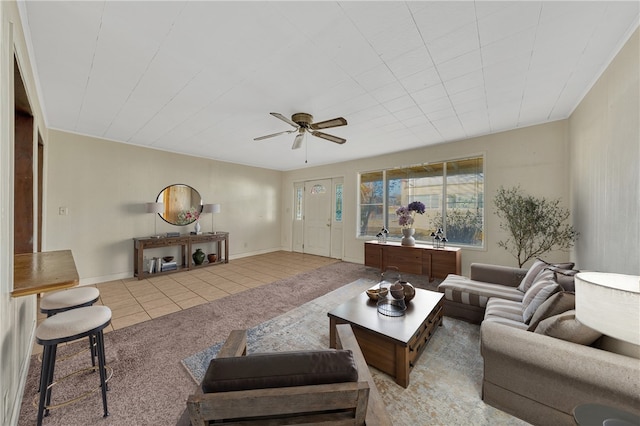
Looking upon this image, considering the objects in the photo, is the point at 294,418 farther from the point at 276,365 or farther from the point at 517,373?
the point at 517,373

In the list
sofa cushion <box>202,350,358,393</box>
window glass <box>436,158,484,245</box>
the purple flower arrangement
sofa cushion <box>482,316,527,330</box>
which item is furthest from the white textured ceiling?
sofa cushion <box>482,316,527,330</box>

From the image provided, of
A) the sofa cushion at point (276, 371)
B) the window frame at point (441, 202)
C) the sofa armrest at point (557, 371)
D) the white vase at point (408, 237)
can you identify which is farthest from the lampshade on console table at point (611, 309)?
the white vase at point (408, 237)

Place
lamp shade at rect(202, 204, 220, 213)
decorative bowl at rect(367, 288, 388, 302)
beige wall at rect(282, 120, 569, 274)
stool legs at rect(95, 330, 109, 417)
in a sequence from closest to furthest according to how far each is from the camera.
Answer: stool legs at rect(95, 330, 109, 417) → decorative bowl at rect(367, 288, 388, 302) → beige wall at rect(282, 120, 569, 274) → lamp shade at rect(202, 204, 220, 213)

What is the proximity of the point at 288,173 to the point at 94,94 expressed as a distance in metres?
4.97

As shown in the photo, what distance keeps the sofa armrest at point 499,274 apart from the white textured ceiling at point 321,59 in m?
2.04

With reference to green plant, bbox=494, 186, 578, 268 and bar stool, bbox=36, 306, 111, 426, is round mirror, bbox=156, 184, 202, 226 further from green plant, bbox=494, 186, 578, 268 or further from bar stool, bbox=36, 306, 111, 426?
green plant, bbox=494, 186, 578, 268

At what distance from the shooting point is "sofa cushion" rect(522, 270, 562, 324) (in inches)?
68.2

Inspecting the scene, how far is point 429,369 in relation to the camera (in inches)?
73.9

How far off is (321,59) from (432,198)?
143 inches

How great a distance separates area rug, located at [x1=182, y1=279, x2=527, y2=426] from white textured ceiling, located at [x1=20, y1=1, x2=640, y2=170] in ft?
8.39

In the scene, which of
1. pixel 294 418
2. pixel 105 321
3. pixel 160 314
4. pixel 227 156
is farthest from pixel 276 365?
pixel 227 156

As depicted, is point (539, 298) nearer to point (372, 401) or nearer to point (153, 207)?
point (372, 401)

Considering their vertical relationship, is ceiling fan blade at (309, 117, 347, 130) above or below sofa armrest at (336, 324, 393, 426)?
above

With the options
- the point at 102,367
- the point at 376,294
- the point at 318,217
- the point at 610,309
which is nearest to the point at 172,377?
the point at 102,367
